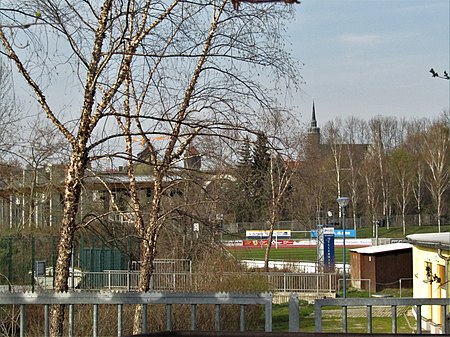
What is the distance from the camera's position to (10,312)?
404 inches

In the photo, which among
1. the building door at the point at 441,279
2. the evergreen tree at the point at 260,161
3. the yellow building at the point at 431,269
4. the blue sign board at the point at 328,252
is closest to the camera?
the evergreen tree at the point at 260,161

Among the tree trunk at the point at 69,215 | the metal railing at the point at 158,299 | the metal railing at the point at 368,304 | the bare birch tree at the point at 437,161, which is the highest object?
the bare birch tree at the point at 437,161

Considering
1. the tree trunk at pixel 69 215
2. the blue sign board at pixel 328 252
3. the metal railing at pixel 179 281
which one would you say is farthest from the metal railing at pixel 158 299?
the blue sign board at pixel 328 252

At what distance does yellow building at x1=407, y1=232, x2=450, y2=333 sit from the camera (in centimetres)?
1814

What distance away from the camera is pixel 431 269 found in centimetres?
2000

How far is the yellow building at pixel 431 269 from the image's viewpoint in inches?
714

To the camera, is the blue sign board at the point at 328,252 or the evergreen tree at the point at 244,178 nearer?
the evergreen tree at the point at 244,178

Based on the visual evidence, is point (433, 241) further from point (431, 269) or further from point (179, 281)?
point (179, 281)

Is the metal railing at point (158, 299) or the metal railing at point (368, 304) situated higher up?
the metal railing at point (158, 299)

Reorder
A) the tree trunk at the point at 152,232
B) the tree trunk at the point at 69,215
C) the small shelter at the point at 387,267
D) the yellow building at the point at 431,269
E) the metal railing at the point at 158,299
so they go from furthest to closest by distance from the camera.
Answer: the small shelter at the point at 387,267 < the yellow building at the point at 431,269 < the tree trunk at the point at 152,232 < the tree trunk at the point at 69,215 < the metal railing at the point at 158,299

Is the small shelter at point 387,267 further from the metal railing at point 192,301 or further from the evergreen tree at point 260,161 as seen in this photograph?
the metal railing at point 192,301

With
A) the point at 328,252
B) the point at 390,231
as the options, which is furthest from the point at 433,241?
the point at 390,231

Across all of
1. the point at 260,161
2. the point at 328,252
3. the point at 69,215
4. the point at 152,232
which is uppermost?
the point at 260,161

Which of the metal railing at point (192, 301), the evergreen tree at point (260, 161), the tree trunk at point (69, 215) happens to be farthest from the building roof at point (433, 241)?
the metal railing at point (192, 301)
